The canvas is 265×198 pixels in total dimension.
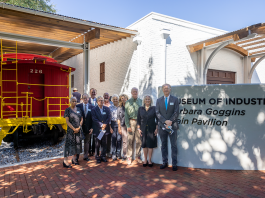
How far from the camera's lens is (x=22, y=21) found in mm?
8328

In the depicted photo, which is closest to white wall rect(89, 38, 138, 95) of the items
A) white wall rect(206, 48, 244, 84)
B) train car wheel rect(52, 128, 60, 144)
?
train car wheel rect(52, 128, 60, 144)

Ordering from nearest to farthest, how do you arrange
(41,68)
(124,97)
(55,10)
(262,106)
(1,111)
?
(262,106)
(124,97)
(1,111)
(41,68)
(55,10)

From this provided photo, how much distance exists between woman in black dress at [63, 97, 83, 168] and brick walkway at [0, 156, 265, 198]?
40cm

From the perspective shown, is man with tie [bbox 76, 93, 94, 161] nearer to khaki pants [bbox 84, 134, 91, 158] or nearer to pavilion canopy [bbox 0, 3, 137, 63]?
khaki pants [bbox 84, 134, 91, 158]

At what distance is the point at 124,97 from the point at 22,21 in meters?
5.67

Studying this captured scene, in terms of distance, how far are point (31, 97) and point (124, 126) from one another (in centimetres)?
348

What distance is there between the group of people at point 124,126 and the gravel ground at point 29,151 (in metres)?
1.63

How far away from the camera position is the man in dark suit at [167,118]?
4.87 metres

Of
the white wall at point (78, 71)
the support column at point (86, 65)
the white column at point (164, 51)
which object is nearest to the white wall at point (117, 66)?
the white wall at point (78, 71)

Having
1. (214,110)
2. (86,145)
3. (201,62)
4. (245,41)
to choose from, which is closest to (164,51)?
(201,62)

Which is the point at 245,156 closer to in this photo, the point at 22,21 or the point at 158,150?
the point at 158,150

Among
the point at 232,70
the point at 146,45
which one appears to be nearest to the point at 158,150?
the point at 146,45

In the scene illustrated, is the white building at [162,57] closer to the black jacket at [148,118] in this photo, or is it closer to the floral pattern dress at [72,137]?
the black jacket at [148,118]

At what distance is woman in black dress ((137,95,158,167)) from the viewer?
5.10 meters
